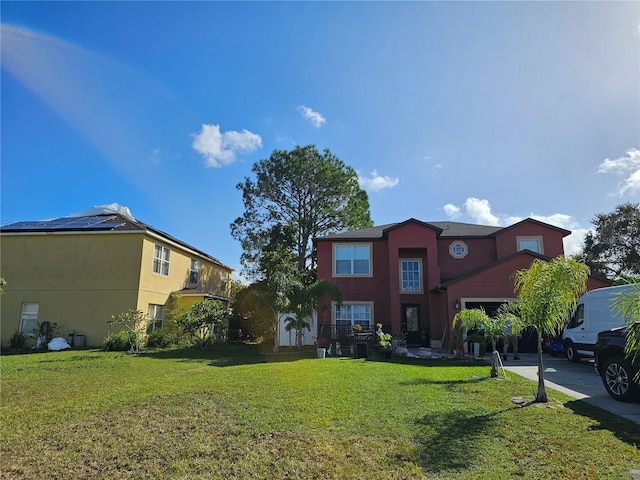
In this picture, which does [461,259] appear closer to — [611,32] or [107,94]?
[611,32]

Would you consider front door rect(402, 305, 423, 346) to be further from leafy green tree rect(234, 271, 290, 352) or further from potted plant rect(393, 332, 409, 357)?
leafy green tree rect(234, 271, 290, 352)

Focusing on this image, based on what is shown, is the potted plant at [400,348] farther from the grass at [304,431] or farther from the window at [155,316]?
the window at [155,316]

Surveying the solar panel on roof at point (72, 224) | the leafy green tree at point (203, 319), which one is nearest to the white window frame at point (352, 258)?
the leafy green tree at point (203, 319)

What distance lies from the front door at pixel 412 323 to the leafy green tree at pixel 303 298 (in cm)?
421

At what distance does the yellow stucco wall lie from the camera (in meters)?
18.3

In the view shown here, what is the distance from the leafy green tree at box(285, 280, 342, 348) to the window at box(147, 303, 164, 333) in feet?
24.6

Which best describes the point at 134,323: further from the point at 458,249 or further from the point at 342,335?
the point at 458,249

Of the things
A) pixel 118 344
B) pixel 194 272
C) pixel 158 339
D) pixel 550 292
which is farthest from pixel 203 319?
pixel 550 292

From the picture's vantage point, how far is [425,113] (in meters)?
13.1

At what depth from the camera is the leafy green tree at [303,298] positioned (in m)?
16.8

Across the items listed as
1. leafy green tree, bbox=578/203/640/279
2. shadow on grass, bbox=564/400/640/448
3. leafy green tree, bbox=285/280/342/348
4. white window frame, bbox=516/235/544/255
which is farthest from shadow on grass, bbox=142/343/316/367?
leafy green tree, bbox=578/203/640/279

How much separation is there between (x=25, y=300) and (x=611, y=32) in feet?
87.0

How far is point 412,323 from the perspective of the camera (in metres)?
19.3

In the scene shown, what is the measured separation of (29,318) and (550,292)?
23.0 metres
